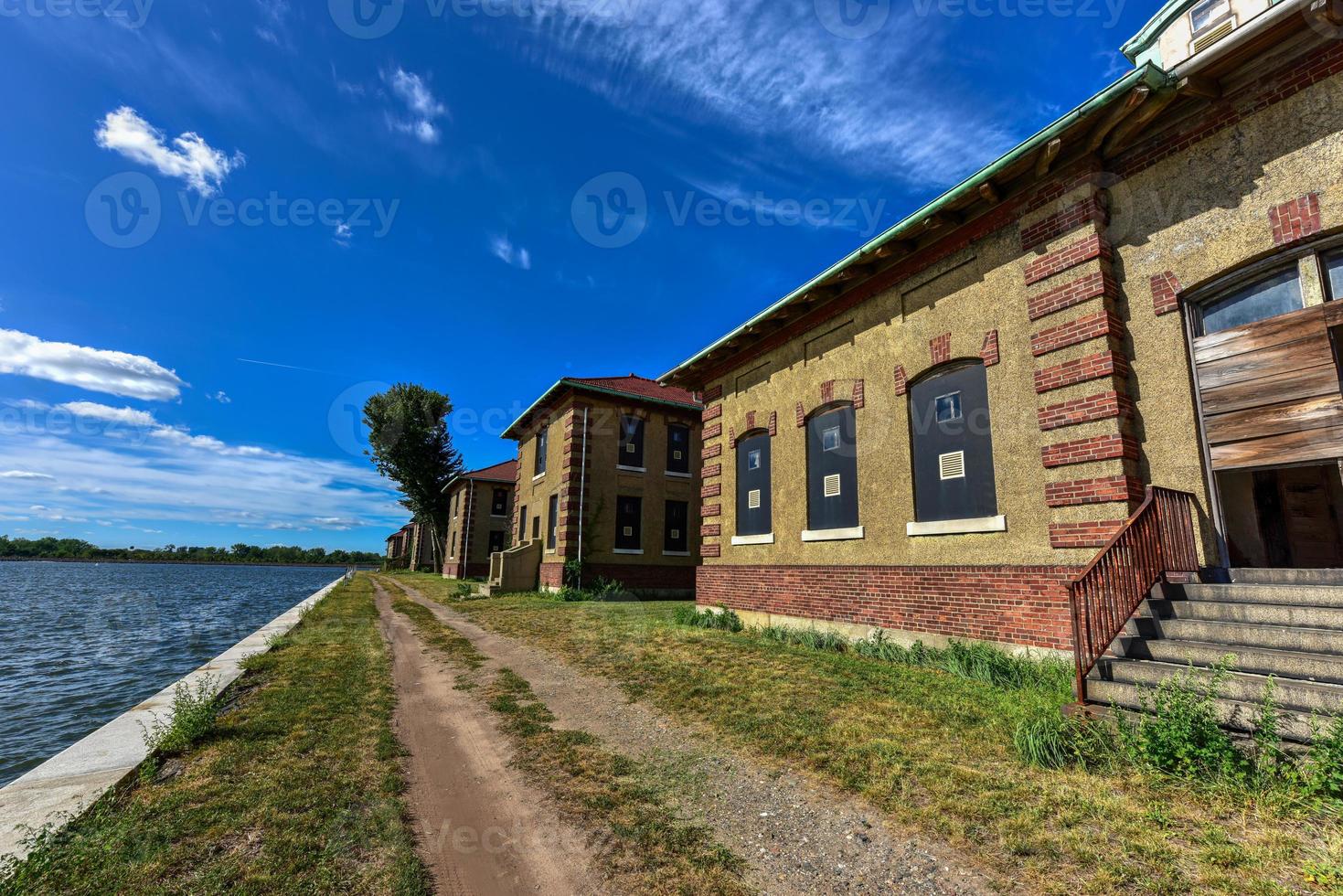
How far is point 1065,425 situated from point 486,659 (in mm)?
8974

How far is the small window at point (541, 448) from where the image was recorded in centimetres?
2448

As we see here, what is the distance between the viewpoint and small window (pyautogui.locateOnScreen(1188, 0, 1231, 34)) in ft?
25.8

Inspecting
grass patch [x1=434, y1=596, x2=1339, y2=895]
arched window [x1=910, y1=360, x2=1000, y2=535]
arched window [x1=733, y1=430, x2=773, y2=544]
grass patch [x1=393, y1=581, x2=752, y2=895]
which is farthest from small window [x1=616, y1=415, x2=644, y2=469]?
grass patch [x1=393, y1=581, x2=752, y2=895]

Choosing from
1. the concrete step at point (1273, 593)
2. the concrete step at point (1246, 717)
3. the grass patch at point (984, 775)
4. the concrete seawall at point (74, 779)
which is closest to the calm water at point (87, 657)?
the concrete seawall at point (74, 779)

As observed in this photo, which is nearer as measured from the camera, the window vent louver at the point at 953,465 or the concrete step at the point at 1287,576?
the concrete step at the point at 1287,576

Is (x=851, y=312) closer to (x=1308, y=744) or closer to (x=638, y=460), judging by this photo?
(x=1308, y=744)

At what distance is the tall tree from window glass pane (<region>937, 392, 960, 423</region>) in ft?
121

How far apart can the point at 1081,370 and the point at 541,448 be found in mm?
20918

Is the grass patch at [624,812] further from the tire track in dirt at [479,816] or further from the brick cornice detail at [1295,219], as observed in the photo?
the brick cornice detail at [1295,219]

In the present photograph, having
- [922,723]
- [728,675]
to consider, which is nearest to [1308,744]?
[922,723]

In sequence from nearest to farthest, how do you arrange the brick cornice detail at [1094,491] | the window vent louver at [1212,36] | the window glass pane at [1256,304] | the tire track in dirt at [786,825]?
1. the tire track in dirt at [786,825]
2. the window glass pane at [1256,304]
3. the brick cornice detail at [1094,491]
4. the window vent louver at [1212,36]

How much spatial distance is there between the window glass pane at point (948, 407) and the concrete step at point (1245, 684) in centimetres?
412

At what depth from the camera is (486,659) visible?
31.4 feet

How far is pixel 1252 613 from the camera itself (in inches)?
202
